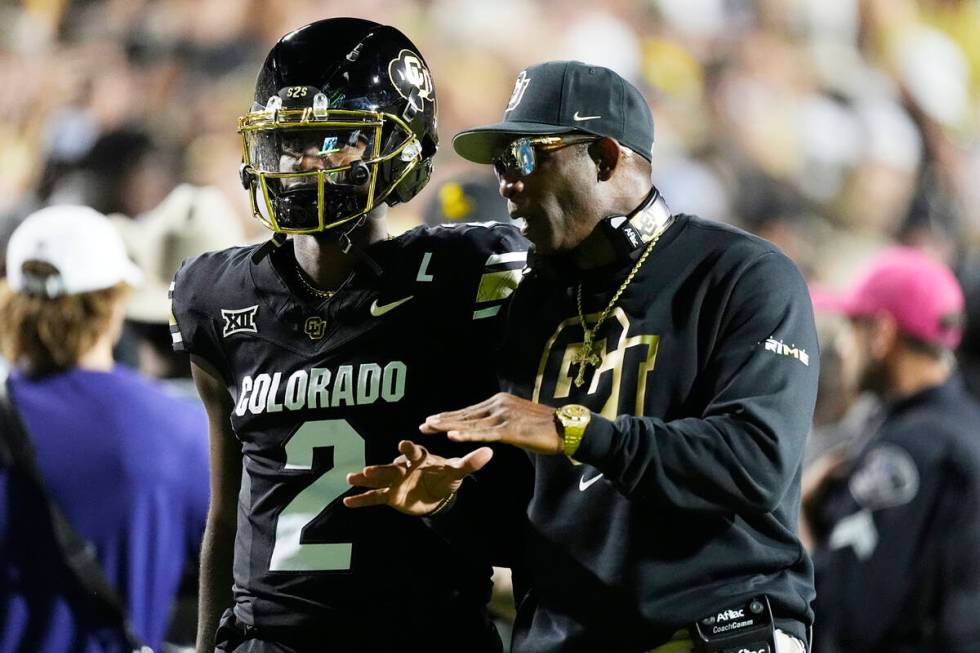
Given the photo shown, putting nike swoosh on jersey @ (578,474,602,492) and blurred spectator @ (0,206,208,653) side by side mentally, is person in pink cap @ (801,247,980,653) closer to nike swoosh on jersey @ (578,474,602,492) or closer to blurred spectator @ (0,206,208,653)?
blurred spectator @ (0,206,208,653)

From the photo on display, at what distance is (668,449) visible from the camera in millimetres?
2443

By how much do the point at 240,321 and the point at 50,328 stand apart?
122 cm

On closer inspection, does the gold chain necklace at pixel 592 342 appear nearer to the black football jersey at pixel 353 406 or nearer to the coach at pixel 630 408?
the coach at pixel 630 408

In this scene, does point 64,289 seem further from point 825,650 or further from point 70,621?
point 825,650

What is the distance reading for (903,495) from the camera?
4.99m

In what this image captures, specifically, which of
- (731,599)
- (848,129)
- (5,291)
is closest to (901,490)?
(731,599)

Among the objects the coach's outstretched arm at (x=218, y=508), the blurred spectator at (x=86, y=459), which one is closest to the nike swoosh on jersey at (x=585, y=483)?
the coach's outstretched arm at (x=218, y=508)

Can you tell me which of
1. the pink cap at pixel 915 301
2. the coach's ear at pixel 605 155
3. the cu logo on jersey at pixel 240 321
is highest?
the coach's ear at pixel 605 155

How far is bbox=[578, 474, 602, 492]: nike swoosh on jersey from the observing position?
2.69 meters

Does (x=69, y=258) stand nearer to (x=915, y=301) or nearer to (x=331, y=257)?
(x=331, y=257)

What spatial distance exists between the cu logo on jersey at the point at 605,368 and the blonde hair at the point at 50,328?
5.70ft

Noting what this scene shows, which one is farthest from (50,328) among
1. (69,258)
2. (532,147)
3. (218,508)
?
(532,147)

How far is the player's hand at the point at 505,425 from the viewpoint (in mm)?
2330

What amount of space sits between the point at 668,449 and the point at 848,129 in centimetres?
898
